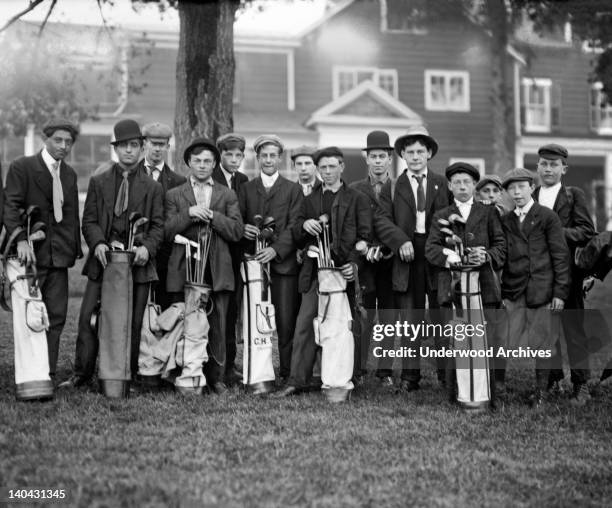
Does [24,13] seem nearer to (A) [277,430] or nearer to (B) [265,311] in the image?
(B) [265,311]

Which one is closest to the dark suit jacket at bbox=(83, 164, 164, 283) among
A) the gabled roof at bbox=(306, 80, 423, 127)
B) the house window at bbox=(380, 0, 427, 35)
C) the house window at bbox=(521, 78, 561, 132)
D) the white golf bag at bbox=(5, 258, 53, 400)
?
the white golf bag at bbox=(5, 258, 53, 400)

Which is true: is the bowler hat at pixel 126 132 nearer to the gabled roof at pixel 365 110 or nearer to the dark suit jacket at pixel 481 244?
the dark suit jacket at pixel 481 244

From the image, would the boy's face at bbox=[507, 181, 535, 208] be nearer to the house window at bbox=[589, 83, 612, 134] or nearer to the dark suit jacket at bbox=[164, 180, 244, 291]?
the dark suit jacket at bbox=[164, 180, 244, 291]

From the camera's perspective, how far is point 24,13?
33.4 ft

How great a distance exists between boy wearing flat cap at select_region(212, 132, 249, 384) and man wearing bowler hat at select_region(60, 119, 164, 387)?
669 millimetres

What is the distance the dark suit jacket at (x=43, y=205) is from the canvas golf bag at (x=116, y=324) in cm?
41

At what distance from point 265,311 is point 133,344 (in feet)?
3.48

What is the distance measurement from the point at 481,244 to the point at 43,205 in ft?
10.9

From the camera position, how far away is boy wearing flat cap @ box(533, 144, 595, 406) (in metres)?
6.50

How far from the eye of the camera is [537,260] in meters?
6.27

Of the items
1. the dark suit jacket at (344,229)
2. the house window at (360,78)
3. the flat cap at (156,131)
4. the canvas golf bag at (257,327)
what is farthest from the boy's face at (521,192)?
the house window at (360,78)

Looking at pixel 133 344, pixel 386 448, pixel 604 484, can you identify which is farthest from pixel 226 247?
pixel 604 484

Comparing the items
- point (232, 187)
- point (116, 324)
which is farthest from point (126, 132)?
point (116, 324)

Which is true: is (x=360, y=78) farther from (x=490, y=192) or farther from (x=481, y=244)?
(x=481, y=244)
